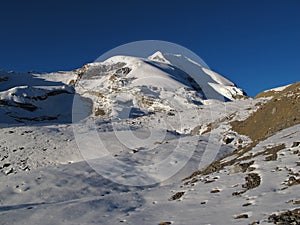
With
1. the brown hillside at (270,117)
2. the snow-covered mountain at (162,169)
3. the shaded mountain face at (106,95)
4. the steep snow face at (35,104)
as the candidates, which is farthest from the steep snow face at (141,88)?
the brown hillside at (270,117)

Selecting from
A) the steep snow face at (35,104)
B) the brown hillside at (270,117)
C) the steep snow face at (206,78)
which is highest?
the steep snow face at (206,78)

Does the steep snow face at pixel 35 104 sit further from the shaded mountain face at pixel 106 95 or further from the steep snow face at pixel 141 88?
the steep snow face at pixel 141 88

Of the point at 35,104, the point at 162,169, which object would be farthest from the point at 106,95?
the point at 162,169

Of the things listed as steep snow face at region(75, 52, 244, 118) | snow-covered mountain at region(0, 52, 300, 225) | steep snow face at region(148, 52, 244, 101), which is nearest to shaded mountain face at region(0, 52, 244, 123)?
steep snow face at region(75, 52, 244, 118)

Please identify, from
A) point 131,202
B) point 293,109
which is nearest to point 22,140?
point 131,202

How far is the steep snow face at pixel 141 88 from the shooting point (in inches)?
2987

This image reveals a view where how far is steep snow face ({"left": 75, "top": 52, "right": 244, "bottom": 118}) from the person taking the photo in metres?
75.9

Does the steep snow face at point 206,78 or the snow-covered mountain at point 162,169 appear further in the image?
the steep snow face at point 206,78

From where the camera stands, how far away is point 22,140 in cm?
3650

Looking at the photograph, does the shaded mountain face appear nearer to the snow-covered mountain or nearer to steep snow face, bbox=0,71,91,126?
steep snow face, bbox=0,71,91,126

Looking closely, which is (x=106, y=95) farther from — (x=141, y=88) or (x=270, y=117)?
(x=270, y=117)

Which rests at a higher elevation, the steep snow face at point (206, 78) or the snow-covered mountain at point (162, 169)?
the steep snow face at point (206, 78)

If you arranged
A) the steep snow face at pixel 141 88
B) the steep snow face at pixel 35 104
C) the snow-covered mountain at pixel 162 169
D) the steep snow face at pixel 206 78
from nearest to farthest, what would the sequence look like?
1. the snow-covered mountain at pixel 162 169
2. the steep snow face at pixel 35 104
3. the steep snow face at pixel 141 88
4. the steep snow face at pixel 206 78

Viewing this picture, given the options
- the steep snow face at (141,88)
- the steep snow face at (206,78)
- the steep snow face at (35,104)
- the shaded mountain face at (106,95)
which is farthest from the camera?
the steep snow face at (206,78)
